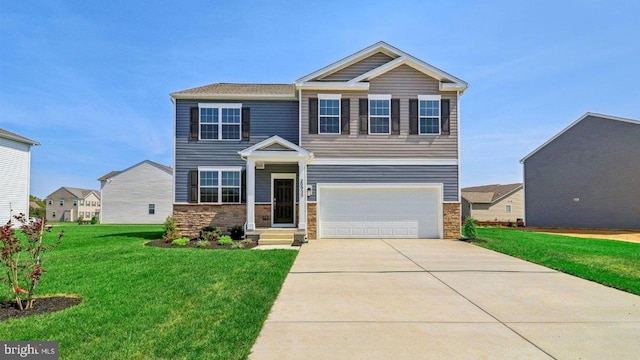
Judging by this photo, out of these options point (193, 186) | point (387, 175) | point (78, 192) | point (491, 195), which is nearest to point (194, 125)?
point (193, 186)

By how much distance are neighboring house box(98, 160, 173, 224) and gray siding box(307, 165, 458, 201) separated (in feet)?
94.4

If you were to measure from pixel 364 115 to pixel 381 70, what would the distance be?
2.00 metres

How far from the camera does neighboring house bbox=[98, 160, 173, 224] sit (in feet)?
125

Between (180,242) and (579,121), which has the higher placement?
(579,121)

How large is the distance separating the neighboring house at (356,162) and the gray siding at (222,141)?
0.19ft

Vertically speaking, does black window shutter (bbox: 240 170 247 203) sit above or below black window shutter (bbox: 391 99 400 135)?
below

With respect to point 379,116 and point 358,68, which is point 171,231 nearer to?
point 379,116

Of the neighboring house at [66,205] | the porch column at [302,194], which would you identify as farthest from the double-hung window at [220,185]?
the neighboring house at [66,205]

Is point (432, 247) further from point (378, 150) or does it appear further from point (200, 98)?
point (200, 98)

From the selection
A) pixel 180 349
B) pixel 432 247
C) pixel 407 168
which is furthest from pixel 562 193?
pixel 180 349

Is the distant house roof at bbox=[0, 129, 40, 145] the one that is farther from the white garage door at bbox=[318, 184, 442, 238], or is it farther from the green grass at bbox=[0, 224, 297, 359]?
the white garage door at bbox=[318, 184, 442, 238]

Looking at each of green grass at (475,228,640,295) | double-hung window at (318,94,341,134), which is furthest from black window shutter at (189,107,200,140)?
Answer: green grass at (475,228,640,295)

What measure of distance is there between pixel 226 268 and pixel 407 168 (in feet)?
30.3

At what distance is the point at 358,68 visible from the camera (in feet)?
50.2
